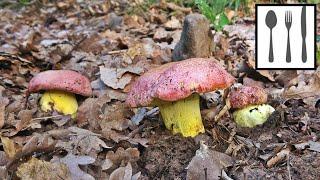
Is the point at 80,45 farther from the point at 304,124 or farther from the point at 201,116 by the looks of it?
the point at 304,124

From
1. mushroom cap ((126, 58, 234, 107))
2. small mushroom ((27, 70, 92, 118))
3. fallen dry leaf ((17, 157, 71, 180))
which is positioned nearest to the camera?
fallen dry leaf ((17, 157, 71, 180))

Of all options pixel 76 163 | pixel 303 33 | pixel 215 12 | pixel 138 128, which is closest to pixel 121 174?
pixel 76 163

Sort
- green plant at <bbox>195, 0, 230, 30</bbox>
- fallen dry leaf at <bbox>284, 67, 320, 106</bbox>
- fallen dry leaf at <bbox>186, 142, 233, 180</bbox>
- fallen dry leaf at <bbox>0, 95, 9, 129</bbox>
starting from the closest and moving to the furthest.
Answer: fallen dry leaf at <bbox>186, 142, 233, 180</bbox> → fallen dry leaf at <bbox>0, 95, 9, 129</bbox> → fallen dry leaf at <bbox>284, 67, 320, 106</bbox> → green plant at <bbox>195, 0, 230, 30</bbox>

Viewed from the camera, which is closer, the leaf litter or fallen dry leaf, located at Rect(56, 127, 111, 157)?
the leaf litter

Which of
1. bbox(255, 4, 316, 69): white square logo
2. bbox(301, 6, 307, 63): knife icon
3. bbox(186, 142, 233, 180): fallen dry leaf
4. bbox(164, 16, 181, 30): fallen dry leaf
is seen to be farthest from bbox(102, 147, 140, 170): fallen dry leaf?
bbox(164, 16, 181, 30): fallen dry leaf

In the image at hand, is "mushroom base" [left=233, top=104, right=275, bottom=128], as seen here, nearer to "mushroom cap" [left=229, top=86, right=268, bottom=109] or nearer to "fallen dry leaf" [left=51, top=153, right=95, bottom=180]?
→ "mushroom cap" [left=229, top=86, right=268, bottom=109]

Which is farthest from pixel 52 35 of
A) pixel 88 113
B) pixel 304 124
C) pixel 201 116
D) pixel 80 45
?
pixel 304 124
